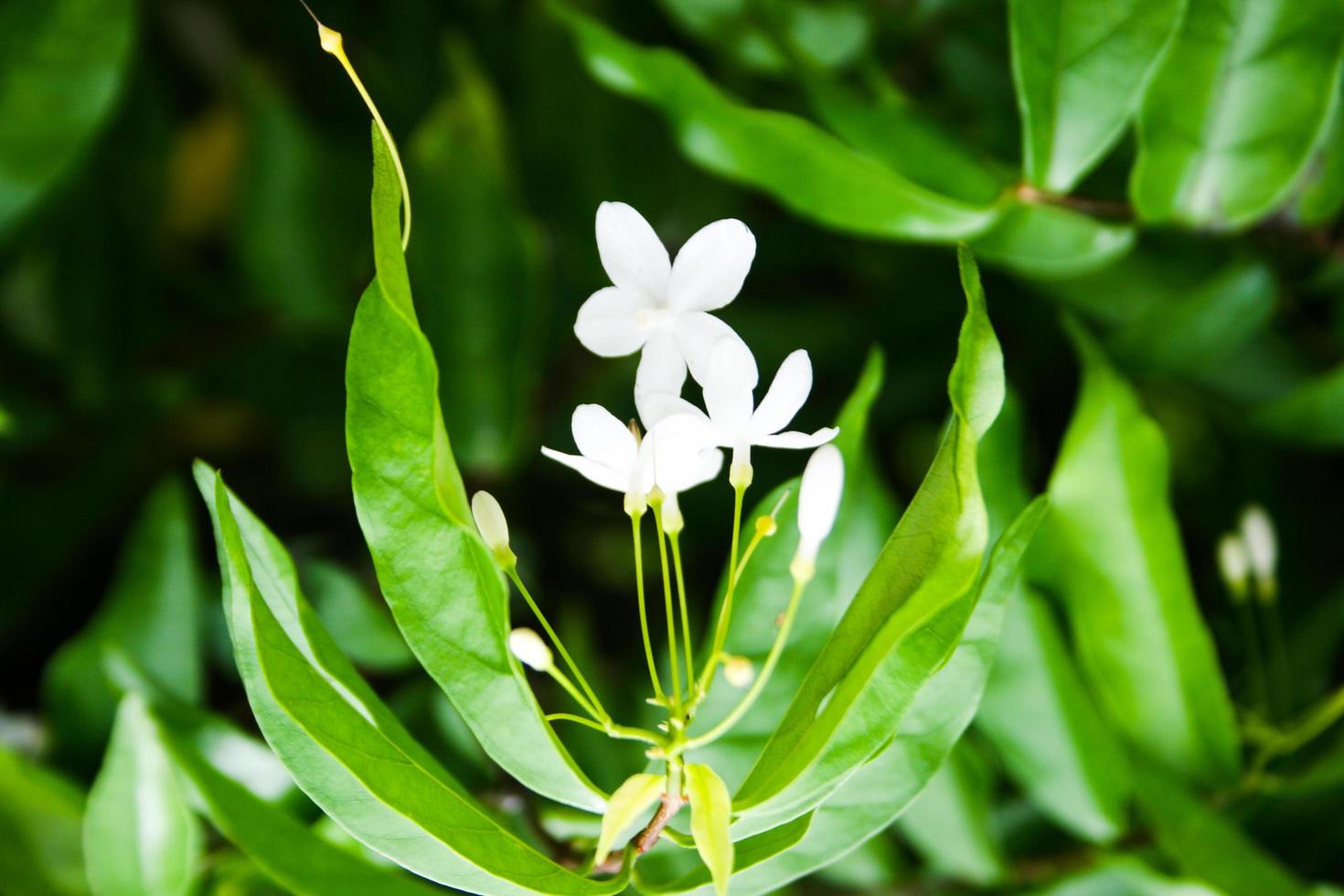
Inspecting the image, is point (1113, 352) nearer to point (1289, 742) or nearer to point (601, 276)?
point (1289, 742)

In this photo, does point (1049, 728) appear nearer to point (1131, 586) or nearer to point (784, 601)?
point (1131, 586)

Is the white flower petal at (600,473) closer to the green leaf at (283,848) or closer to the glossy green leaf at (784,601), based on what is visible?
the glossy green leaf at (784,601)

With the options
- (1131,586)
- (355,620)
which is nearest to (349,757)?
(355,620)

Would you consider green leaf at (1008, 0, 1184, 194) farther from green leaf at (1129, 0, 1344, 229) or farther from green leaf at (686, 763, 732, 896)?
green leaf at (686, 763, 732, 896)

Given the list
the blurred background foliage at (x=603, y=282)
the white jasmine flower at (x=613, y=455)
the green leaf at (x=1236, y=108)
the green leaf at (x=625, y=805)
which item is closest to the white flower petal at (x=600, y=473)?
the white jasmine flower at (x=613, y=455)

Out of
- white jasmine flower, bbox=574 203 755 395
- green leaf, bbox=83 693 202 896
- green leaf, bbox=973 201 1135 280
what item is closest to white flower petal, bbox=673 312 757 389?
white jasmine flower, bbox=574 203 755 395
